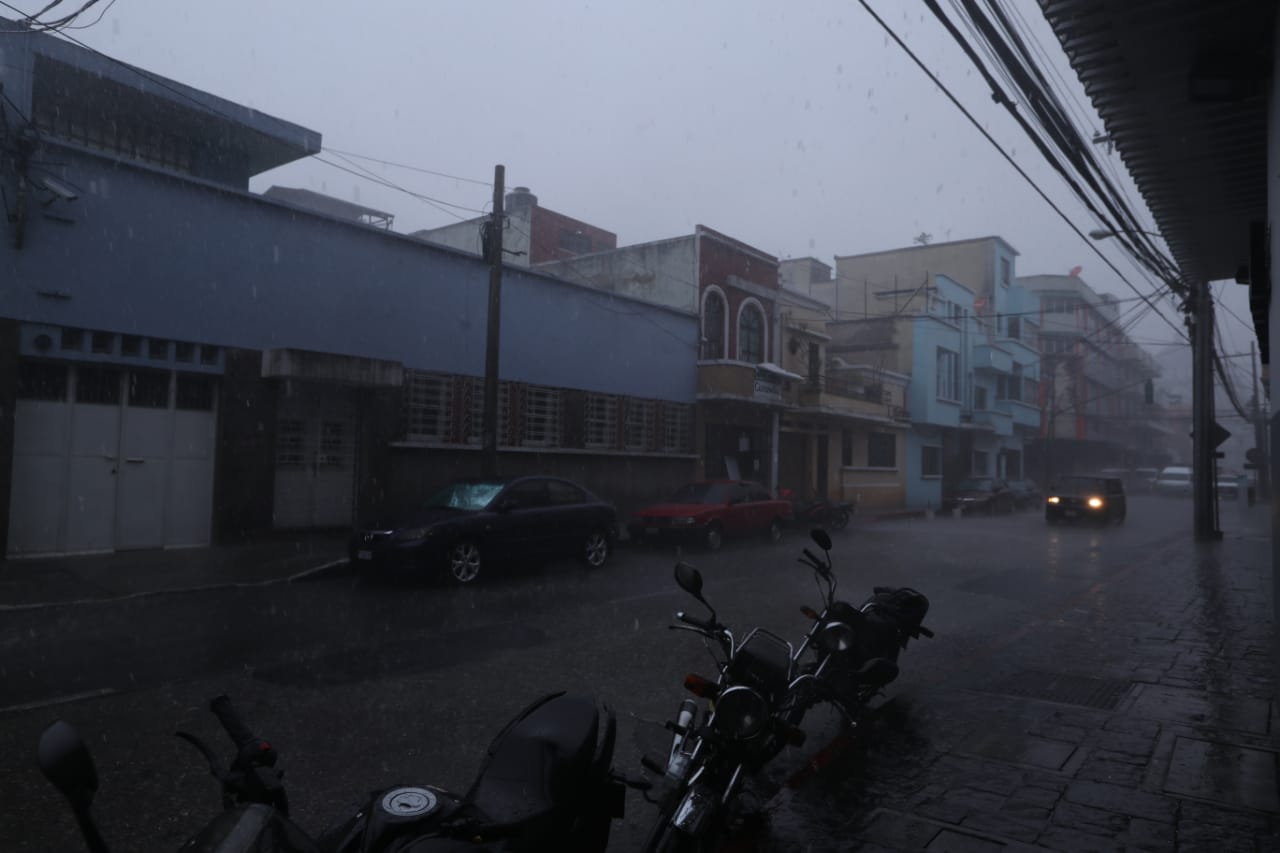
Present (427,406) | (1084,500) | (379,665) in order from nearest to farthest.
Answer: (379,665), (427,406), (1084,500)

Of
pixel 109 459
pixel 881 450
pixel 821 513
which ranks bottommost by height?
pixel 821 513

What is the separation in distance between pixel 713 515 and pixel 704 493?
1006 millimetres

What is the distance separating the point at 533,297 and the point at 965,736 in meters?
15.6

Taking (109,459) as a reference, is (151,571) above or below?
below

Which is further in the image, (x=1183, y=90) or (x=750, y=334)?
(x=750, y=334)

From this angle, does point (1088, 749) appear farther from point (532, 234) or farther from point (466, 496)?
point (532, 234)

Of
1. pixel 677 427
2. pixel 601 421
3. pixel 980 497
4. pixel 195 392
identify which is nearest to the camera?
pixel 195 392

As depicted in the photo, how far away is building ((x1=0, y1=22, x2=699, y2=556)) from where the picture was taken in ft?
39.3

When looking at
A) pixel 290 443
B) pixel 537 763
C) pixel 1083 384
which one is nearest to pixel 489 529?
pixel 290 443

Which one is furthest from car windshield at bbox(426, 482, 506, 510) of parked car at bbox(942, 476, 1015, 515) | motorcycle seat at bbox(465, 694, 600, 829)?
parked car at bbox(942, 476, 1015, 515)

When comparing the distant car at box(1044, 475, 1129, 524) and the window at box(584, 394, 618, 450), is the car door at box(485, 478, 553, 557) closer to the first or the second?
the window at box(584, 394, 618, 450)

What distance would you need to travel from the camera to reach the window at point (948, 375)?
123 ft

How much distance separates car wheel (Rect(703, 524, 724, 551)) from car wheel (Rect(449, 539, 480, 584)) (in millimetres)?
5860

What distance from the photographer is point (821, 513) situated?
21.1 metres
